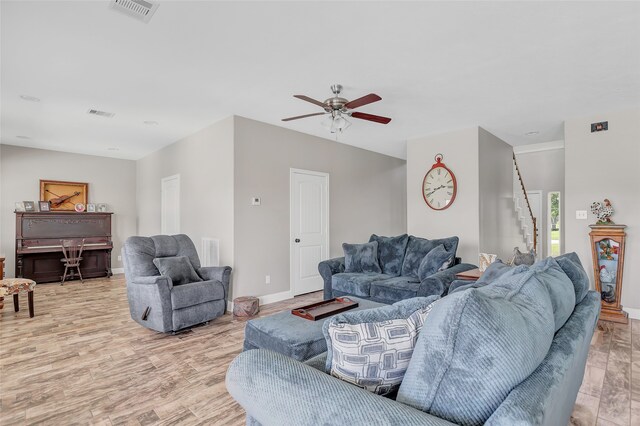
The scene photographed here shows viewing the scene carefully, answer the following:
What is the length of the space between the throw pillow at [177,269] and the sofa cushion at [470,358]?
328 cm

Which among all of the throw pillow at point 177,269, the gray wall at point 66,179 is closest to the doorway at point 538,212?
the throw pillow at point 177,269

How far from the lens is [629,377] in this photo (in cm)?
253

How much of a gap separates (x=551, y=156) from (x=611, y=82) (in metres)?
4.25

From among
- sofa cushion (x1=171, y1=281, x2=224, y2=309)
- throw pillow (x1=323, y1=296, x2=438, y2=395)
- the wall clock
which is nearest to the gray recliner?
sofa cushion (x1=171, y1=281, x2=224, y2=309)

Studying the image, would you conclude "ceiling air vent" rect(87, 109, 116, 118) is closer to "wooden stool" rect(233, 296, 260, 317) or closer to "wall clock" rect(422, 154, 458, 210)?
"wooden stool" rect(233, 296, 260, 317)

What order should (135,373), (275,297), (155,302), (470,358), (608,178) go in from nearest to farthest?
(470,358)
(135,373)
(155,302)
(608,178)
(275,297)

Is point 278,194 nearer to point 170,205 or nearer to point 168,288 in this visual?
Answer: point 168,288

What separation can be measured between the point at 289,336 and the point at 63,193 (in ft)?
22.6

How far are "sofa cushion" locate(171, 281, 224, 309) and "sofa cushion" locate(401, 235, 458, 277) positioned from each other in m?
2.29

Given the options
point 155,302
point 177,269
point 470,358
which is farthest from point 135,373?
point 470,358

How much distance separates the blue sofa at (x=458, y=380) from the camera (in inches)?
33.3

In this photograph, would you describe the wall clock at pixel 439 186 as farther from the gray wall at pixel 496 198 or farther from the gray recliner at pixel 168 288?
the gray recliner at pixel 168 288

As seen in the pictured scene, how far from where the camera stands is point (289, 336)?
2150mm

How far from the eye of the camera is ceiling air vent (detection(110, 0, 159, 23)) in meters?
2.17
